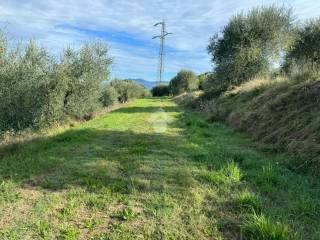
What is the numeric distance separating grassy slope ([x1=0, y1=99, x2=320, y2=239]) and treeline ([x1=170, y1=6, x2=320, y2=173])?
3731 millimetres

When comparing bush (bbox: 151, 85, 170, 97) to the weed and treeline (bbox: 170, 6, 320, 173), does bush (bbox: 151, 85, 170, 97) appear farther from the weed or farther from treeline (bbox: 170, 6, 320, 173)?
the weed

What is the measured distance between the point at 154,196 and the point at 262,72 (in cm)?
2631

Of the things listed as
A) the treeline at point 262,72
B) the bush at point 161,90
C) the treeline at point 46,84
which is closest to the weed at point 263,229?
the treeline at point 262,72

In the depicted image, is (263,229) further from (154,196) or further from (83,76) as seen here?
(83,76)

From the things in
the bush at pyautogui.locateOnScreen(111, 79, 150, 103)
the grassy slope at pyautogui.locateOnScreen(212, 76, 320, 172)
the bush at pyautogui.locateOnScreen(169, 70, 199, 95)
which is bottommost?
the grassy slope at pyautogui.locateOnScreen(212, 76, 320, 172)

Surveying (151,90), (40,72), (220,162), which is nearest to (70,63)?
(40,72)

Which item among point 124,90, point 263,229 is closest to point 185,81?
point 124,90

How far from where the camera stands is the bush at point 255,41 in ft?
101

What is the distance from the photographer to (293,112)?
1240cm

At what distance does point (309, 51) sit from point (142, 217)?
2855cm

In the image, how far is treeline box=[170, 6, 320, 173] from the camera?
13.7 m

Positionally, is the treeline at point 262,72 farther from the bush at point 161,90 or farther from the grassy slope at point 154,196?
the bush at point 161,90

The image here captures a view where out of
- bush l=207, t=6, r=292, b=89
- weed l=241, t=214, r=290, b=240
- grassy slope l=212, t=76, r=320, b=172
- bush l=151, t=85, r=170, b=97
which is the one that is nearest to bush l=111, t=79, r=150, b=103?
bush l=151, t=85, r=170, b=97

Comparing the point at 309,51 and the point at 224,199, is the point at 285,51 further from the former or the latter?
the point at 224,199
